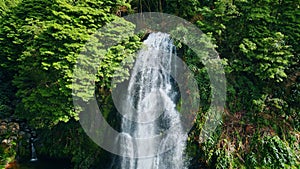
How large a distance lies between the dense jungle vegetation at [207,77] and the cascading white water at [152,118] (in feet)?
1.62

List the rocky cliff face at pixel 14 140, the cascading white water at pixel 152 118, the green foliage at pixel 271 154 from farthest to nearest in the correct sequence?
1. the rocky cliff face at pixel 14 140
2. the cascading white water at pixel 152 118
3. the green foliage at pixel 271 154

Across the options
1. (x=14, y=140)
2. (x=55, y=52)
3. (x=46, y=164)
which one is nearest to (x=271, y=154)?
(x=55, y=52)

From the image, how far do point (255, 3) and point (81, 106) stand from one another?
5771 millimetres

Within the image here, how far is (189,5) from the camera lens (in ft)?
31.1

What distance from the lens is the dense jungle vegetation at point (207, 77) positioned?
7109 mm

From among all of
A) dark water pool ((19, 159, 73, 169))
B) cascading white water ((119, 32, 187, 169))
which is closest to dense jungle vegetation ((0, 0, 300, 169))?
dark water pool ((19, 159, 73, 169))

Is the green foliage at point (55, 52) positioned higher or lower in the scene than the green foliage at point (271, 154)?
higher

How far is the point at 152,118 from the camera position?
8109 mm

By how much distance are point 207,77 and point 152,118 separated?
6.60 ft

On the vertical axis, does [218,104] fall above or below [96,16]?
below

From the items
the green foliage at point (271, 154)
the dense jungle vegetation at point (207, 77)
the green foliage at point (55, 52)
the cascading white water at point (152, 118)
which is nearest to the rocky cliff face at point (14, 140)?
the dense jungle vegetation at point (207, 77)

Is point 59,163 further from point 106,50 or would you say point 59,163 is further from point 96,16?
point 96,16

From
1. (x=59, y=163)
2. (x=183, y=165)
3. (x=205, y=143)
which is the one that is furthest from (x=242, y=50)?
(x=59, y=163)

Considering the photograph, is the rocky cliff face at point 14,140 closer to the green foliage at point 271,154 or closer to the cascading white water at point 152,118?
the cascading white water at point 152,118
